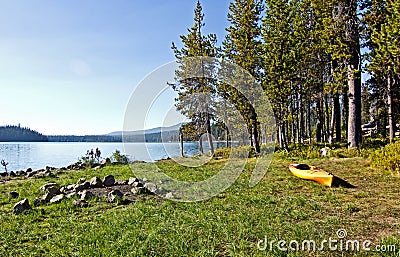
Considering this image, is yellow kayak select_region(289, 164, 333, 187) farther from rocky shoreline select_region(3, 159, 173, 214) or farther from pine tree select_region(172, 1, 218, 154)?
pine tree select_region(172, 1, 218, 154)

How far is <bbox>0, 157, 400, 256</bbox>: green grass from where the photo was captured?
19.4 ft

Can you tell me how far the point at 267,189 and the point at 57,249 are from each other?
22.7 ft

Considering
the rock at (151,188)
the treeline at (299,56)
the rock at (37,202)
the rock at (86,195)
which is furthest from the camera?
the treeline at (299,56)

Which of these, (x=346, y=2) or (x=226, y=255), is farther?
(x=346, y=2)

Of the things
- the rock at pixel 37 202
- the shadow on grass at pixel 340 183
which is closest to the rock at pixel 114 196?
the rock at pixel 37 202

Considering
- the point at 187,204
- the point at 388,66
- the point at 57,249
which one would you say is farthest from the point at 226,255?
the point at 388,66

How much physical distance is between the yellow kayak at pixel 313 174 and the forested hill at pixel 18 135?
122041mm

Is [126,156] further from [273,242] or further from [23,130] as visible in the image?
[23,130]

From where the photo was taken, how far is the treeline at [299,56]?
61.3 ft

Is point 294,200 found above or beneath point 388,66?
beneath

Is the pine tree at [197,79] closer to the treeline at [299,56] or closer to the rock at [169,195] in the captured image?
the treeline at [299,56]

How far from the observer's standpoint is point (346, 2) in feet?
64.8

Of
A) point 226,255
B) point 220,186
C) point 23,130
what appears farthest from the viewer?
point 23,130

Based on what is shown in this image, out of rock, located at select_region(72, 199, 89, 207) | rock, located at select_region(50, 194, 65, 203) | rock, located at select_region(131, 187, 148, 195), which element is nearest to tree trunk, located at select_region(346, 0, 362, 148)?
rock, located at select_region(131, 187, 148, 195)
